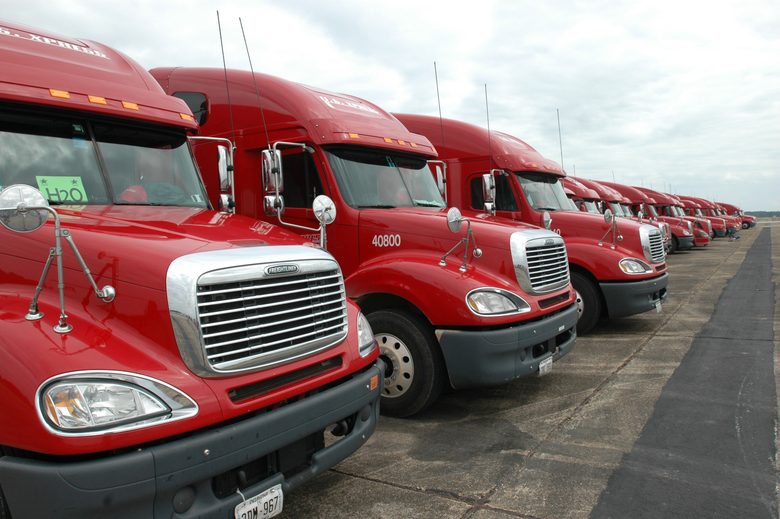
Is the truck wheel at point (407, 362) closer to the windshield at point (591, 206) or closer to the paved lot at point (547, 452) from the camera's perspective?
the paved lot at point (547, 452)

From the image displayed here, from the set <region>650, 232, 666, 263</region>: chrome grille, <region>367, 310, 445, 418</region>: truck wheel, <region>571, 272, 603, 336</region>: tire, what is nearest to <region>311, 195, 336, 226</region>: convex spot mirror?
<region>367, 310, 445, 418</region>: truck wheel

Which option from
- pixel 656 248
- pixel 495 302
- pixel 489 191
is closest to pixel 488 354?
pixel 495 302

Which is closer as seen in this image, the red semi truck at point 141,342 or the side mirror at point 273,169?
the red semi truck at point 141,342

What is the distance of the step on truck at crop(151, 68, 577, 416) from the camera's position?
15.3 feet

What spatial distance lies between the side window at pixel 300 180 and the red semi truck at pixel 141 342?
1.73m

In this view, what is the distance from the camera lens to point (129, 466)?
2.21 meters

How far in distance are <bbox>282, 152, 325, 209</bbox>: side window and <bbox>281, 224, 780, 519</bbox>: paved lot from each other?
237 cm

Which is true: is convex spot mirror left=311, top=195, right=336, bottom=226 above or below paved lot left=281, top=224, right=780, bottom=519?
above

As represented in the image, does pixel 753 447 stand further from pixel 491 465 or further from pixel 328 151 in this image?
→ pixel 328 151

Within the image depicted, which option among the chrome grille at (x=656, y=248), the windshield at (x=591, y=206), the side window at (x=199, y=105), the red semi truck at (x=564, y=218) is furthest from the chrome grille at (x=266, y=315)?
the windshield at (x=591, y=206)

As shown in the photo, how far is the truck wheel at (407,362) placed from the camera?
4738mm

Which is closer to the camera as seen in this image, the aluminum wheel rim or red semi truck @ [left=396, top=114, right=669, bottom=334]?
the aluminum wheel rim

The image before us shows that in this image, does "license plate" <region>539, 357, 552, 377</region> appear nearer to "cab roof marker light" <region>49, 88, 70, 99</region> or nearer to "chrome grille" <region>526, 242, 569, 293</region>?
"chrome grille" <region>526, 242, 569, 293</region>

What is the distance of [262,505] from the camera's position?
2.64 m
